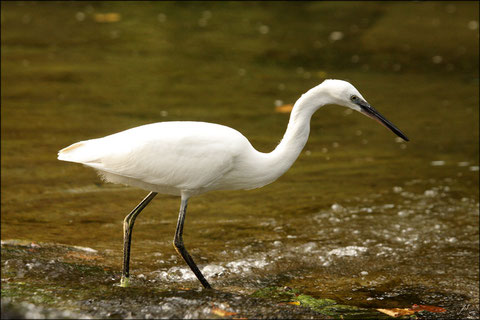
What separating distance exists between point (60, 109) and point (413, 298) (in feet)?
18.9

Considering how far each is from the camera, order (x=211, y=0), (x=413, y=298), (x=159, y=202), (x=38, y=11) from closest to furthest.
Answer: (x=413, y=298) → (x=159, y=202) → (x=38, y=11) → (x=211, y=0)

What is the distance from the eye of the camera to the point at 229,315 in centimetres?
382

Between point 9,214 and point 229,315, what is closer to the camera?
point 229,315

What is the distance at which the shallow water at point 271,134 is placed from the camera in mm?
5695

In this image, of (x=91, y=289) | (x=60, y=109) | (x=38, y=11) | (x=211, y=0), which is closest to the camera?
(x=91, y=289)

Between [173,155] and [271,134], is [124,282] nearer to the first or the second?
[173,155]

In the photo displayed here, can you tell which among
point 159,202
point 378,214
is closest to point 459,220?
point 378,214

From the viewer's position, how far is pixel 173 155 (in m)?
4.53

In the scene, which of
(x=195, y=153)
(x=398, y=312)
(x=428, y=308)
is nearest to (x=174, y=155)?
(x=195, y=153)

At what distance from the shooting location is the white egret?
4.50 metres

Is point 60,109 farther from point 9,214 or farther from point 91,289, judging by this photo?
point 91,289

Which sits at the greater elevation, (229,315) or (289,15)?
(289,15)

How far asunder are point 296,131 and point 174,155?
2.65 feet

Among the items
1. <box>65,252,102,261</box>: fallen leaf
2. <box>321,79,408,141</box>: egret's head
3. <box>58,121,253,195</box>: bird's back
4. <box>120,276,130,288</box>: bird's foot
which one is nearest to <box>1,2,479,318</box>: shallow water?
<box>65,252,102,261</box>: fallen leaf
